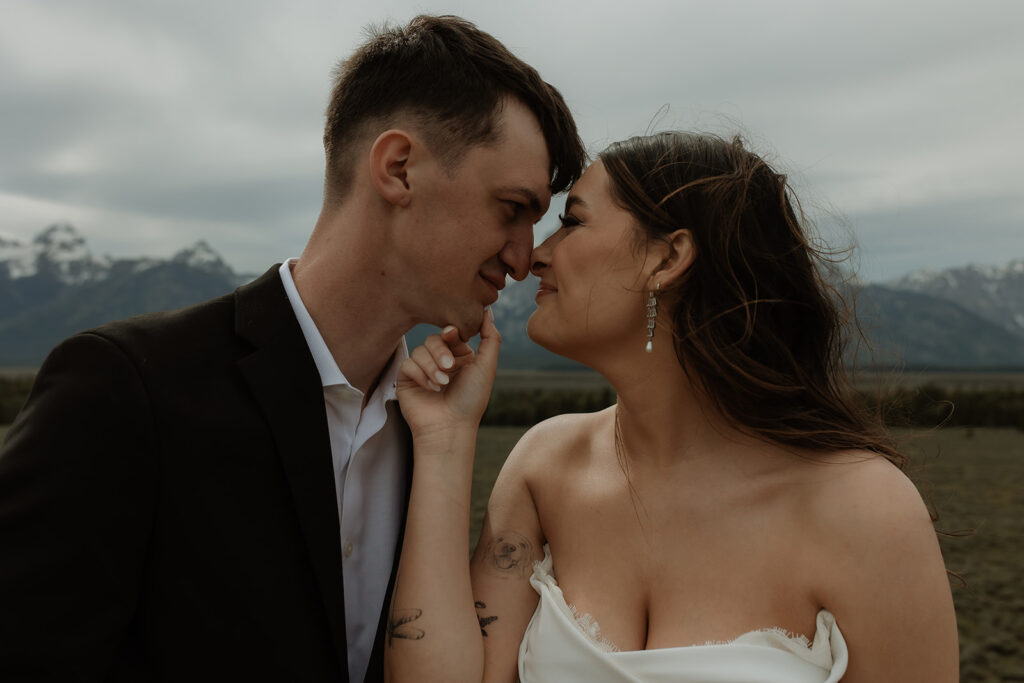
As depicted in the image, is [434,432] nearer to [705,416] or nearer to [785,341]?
[705,416]

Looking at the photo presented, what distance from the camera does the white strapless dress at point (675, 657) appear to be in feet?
9.11

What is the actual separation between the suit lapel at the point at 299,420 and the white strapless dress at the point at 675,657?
845 millimetres

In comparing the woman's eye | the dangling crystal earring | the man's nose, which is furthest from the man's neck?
the dangling crystal earring

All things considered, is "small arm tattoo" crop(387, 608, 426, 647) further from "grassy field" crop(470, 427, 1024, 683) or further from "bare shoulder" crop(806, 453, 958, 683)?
"grassy field" crop(470, 427, 1024, 683)

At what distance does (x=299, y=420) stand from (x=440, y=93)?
5.13 ft

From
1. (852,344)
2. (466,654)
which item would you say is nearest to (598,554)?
(466,654)

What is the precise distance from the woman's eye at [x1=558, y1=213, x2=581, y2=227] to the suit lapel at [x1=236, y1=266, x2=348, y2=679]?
1287 mm

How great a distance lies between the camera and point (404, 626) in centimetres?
305

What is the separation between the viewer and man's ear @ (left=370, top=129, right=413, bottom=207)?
130 inches

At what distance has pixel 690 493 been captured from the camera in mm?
3277

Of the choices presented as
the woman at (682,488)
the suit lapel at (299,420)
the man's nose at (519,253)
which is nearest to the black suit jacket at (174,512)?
the suit lapel at (299,420)

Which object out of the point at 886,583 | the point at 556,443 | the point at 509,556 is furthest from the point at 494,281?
the point at 886,583

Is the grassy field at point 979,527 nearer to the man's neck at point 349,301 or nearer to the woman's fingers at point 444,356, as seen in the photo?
the woman's fingers at point 444,356

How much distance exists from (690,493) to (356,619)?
153cm
